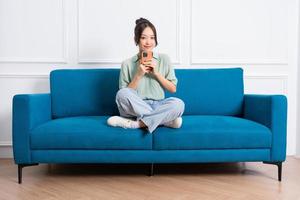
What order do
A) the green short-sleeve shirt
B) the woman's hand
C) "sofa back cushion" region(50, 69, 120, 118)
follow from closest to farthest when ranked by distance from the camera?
the woman's hand
the green short-sleeve shirt
"sofa back cushion" region(50, 69, 120, 118)

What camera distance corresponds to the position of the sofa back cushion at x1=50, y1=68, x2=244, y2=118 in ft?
8.55

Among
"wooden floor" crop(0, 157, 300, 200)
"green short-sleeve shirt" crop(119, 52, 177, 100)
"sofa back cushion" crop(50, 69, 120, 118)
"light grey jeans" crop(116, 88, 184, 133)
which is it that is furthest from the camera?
"sofa back cushion" crop(50, 69, 120, 118)

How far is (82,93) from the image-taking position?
262 cm

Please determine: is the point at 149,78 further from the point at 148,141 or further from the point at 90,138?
the point at 90,138

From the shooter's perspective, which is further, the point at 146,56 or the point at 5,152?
the point at 5,152

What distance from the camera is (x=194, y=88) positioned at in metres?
2.65

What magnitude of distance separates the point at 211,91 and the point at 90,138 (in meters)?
1.10

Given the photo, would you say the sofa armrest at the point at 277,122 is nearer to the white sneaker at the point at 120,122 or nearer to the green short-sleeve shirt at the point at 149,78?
the green short-sleeve shirt at the point at 149,78

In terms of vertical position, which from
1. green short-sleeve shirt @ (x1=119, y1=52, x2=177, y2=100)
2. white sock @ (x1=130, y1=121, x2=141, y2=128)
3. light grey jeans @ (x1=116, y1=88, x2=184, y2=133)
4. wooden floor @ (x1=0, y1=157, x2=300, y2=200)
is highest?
green short-sleeve shirt @ (x1=119, y1=52, x2=177, y2=100)

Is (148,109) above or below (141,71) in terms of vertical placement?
below

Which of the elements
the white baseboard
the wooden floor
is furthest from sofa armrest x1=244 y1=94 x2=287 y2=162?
the white baseboard

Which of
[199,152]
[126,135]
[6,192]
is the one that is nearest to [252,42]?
[199,152]

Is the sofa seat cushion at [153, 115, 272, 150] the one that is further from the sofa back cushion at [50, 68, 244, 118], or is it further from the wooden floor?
the sofa back cushion at [50, 68, 244, 118]

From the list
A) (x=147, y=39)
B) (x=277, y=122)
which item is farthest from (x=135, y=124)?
(x=277, y=122)
